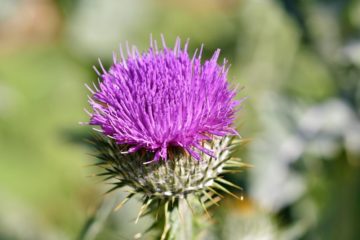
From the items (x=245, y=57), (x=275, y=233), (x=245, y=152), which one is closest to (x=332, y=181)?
(x=245, y=152)

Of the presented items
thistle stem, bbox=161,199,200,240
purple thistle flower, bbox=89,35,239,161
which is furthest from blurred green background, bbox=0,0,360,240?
thistle stem, bbox=161,199,200,240

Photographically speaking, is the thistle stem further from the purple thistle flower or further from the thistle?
the purple thistle flower

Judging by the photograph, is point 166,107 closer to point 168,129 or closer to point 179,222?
point 168,129

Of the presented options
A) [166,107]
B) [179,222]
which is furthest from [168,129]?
[179,222]

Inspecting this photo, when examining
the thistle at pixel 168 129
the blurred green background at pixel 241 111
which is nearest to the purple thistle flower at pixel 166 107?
the thistle at pixel 168 129

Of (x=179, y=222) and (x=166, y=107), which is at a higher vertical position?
(x=166, y=107)

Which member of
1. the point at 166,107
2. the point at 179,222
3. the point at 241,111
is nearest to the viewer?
the point at 166,107

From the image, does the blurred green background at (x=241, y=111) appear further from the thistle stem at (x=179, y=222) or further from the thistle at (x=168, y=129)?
the thistle stem at (x=179, y=222)

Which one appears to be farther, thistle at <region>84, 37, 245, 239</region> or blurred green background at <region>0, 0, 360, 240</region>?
blurred green background at <region>0, 0, 360, 240</region>
